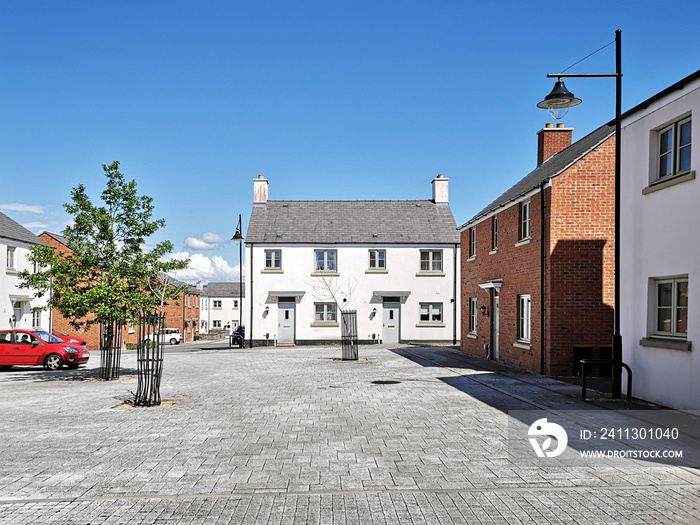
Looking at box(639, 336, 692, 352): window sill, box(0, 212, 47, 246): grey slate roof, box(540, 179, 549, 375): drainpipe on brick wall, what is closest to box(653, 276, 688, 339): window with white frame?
box(639, 336, 692, 352): window sill

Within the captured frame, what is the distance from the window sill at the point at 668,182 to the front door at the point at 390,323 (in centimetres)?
2564

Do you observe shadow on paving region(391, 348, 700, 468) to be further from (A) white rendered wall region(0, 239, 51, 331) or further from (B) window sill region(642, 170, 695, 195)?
(A) white rendered wall region(0, 239, 51, 331)

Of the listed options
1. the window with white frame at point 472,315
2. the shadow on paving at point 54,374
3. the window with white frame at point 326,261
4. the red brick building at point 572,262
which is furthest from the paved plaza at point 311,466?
the window with white frame at point 326,261

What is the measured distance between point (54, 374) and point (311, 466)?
16.6 metres

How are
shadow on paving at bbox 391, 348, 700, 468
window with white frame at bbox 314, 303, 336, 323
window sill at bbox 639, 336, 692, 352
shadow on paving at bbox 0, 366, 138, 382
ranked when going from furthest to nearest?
window with white frame at bbox 314, 303, 336, 323
shadow on paving at bbox 0, 366, 138, 382
window sill at bbox 639, 336, 692, 352
shadow on paving at bbox 391, 348, 700, 468

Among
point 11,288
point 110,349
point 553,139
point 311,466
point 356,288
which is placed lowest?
point 311,466

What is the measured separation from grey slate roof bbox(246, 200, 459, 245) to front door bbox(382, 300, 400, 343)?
400 cm

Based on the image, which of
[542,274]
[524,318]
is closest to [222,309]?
[524,318]

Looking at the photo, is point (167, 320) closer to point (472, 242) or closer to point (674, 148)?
point (472, 242)

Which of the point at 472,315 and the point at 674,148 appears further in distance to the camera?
the point at 472,315

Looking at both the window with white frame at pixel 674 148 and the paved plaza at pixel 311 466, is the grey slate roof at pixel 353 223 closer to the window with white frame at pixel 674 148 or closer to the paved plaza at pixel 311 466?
the paved plaza at pixel 311 466

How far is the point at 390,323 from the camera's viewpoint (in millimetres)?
37438

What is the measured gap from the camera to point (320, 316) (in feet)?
123

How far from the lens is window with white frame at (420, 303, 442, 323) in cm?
3759
